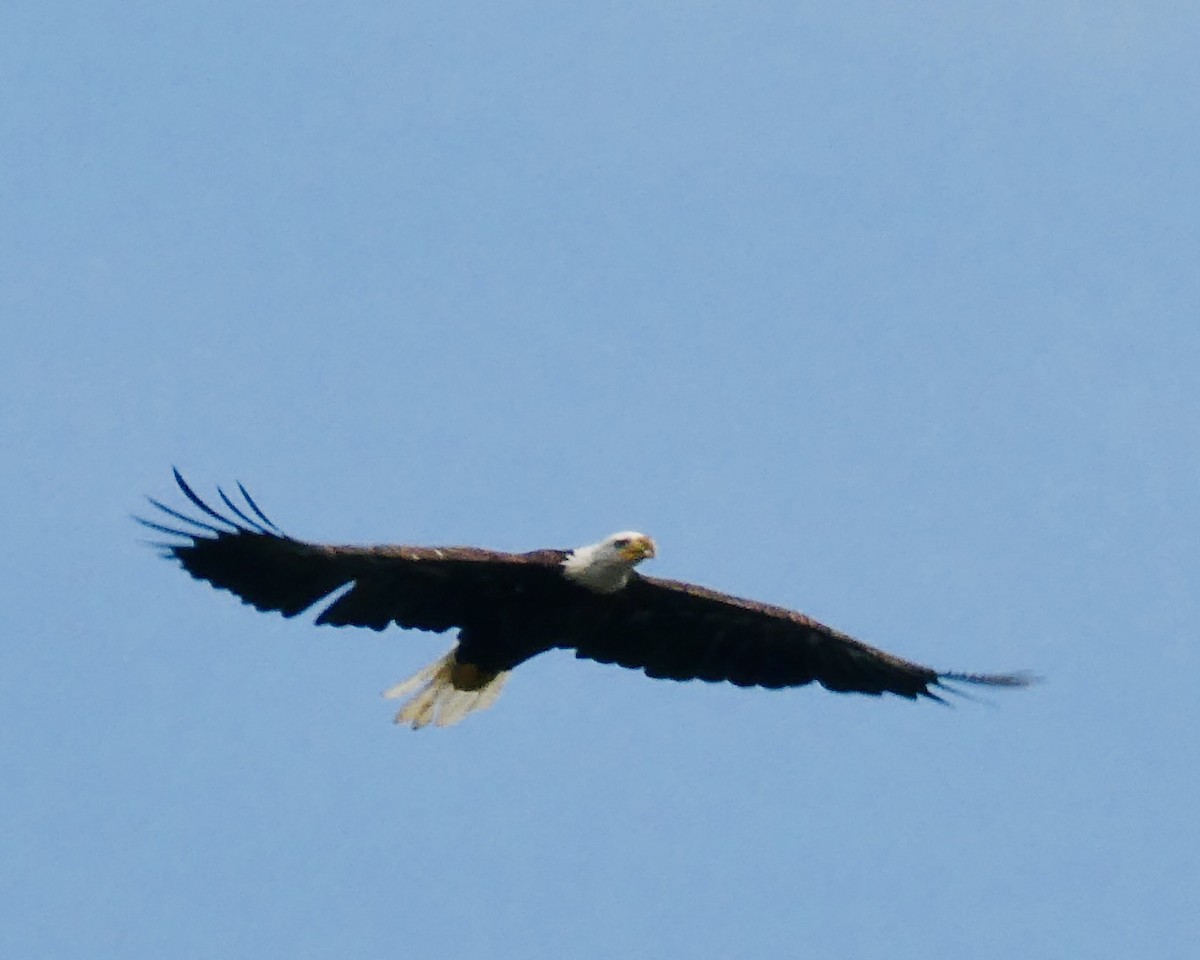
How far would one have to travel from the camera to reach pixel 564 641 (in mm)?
16172

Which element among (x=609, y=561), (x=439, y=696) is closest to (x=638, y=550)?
(x=609, y=561)

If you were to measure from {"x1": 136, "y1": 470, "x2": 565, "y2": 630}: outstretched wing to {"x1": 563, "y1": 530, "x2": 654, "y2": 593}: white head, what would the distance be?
0.35 feet

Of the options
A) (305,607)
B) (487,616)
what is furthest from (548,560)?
(305,607)

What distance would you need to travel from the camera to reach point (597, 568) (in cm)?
1577

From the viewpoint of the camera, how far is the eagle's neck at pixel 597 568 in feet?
51.7

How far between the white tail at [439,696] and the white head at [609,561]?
0.96 metres

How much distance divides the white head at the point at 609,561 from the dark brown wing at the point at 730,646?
0.65 feet

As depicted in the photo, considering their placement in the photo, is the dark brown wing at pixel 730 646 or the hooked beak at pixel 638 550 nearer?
the hooked beak at pixel 638 550

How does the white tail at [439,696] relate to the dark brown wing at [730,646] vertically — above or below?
below

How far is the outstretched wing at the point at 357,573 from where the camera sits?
47.6ft

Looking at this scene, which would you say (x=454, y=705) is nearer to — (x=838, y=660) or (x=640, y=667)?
(x=640, y=667)

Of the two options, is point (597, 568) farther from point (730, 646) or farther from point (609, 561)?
point (730, 646)

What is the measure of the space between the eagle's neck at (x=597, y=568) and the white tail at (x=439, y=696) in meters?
0.95

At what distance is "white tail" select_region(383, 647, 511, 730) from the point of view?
648 inches
